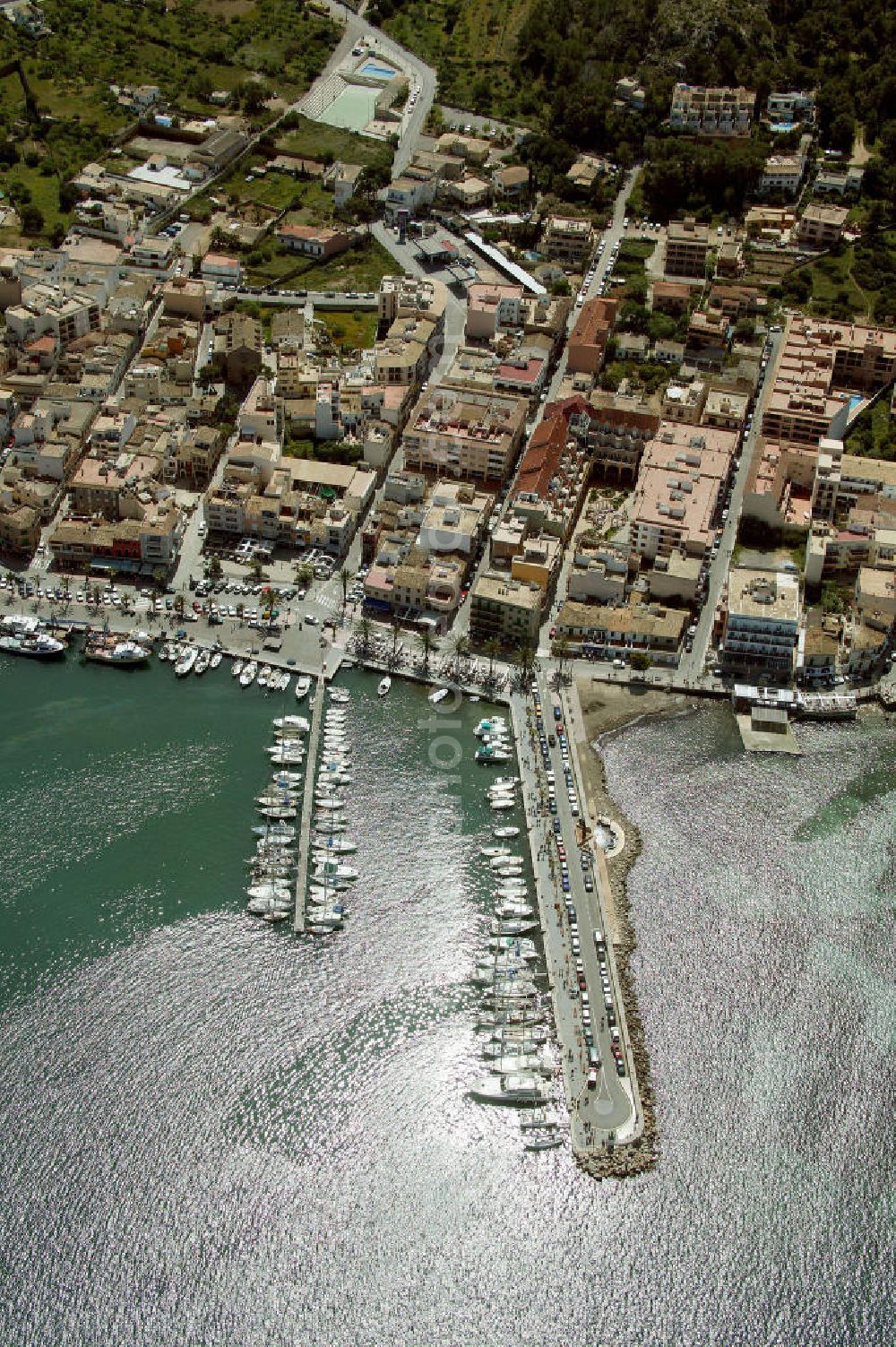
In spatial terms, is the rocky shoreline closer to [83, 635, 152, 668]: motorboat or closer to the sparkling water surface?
the sparkling water surface

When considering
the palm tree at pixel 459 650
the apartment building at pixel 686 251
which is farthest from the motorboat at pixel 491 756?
the apartment building at pixel 686 251

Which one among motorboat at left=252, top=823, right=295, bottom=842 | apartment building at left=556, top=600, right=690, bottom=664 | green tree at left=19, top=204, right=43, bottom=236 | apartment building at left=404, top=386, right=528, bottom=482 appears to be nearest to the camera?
motorboat at left=252, top=823, right=295, bottom=842

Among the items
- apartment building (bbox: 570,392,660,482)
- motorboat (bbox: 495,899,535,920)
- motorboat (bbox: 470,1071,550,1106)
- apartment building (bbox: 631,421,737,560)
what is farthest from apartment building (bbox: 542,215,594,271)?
motorboat (bbox: 470,1071,550,1106)

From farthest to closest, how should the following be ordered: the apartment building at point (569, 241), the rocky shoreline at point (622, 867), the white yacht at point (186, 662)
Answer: the apartment building at point (569, 241) → the white yacht at point (186, 662) → the rocky shoreline at point (622, 867)

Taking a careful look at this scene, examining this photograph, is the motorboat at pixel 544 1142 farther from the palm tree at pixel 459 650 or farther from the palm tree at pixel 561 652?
the palm tree at pixel 561 652

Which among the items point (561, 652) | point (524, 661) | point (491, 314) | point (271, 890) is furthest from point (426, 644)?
point (491, 314)

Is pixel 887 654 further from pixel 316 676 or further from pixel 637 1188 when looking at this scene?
pixel 637 1188
